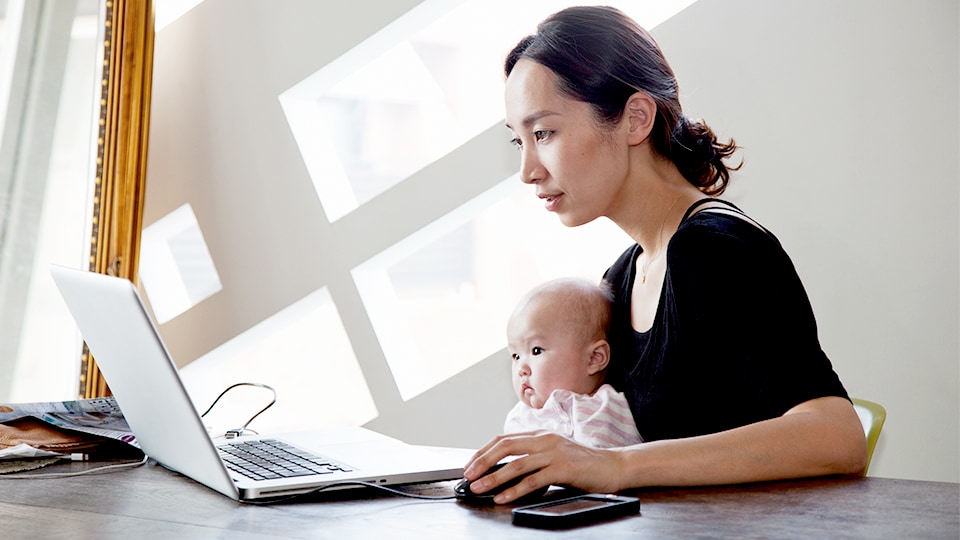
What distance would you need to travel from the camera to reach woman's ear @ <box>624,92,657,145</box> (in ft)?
5.49

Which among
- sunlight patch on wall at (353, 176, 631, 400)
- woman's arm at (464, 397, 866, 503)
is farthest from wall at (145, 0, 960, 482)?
woman's arm at (464, 397, 866, 503)

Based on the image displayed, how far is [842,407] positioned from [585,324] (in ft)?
1.88

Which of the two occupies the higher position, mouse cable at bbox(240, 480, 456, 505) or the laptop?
the laptop

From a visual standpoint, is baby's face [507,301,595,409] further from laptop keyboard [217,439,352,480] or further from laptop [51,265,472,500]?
laptop keyboard [217,439,352,480]

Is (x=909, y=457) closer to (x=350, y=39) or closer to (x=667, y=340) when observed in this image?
(x=667, y=340)

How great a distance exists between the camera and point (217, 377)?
3.52m

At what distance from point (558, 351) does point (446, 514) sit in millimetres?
744

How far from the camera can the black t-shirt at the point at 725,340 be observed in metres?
1.33

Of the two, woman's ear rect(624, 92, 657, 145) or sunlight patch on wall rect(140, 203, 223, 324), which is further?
sunlight patch on wall rect(140, 203, 223, 324)

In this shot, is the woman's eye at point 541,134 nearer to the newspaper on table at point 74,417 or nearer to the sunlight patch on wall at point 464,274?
the newspaper on table at point 74,417

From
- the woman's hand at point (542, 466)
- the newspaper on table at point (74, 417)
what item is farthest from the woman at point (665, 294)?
the newspaper on table at point (74, 417)

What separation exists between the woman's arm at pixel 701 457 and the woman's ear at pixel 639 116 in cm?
59

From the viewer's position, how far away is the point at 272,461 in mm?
1284

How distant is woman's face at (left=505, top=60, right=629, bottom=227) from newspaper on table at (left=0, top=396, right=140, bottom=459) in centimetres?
79
